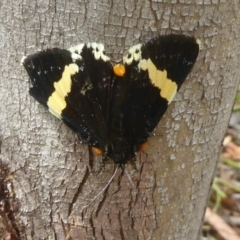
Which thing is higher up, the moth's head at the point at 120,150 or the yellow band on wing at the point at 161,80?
the yellow band on wing at the point at 161,80

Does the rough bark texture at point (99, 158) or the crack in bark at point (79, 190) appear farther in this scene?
the crack in bark at point (79, 190)

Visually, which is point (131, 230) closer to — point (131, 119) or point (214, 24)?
point (131, 119)

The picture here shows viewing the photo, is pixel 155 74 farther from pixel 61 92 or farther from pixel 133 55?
pixel 61 92

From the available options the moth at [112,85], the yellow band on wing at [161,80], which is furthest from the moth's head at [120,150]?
the yellow band on wing at [161,80]

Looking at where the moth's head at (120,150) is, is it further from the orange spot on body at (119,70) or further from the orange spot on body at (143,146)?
the orange spot on body at (119,70)

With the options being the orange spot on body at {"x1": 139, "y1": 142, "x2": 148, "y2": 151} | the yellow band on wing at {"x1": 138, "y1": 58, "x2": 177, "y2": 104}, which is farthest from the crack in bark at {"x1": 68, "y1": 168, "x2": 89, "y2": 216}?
the yellow band on wing at {"x1": 138, "y1": 58, "x2": 177, "y2": 104}

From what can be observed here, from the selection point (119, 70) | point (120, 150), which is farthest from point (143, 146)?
point (119, 70)

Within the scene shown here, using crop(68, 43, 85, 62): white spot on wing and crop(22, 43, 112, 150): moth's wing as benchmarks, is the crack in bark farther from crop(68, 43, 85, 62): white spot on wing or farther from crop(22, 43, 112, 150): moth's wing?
crop(68, 43, 85, 62): white spot on wing
